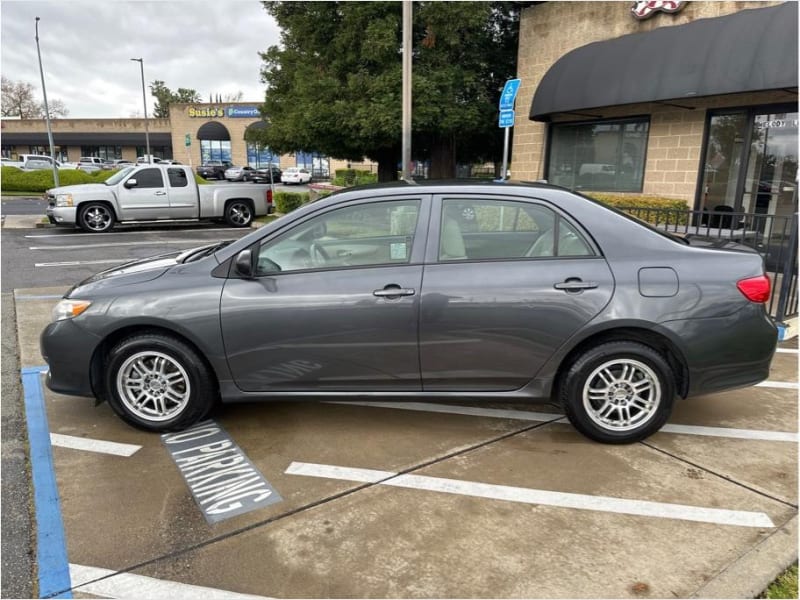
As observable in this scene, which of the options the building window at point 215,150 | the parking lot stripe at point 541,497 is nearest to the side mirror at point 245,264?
the parking lot stripe at point 541,497

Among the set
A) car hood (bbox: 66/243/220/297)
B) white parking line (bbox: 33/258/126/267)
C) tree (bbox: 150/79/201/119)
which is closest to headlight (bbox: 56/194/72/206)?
white parking line (bbox: 33/258/126/267)

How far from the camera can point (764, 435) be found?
392cm

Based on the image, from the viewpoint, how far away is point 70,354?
3770 mm

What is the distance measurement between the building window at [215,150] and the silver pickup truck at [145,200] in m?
39.7

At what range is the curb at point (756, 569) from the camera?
8.05ft

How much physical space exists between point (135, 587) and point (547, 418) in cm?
280

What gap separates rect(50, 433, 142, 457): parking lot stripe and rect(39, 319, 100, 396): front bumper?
0.31 meters

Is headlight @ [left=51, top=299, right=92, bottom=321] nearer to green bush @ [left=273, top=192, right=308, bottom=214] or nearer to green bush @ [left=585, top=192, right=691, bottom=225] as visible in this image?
green bush @ [left=585, top=192, right=691, bottom=225]

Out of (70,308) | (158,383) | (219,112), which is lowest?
(158,383)

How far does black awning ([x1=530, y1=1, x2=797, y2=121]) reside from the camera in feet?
26.8

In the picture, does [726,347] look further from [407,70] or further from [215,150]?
[215,150]

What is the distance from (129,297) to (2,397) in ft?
5.85

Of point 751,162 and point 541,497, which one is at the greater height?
point 751,162

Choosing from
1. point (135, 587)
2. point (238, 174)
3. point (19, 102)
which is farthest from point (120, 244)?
point (19, 102)
